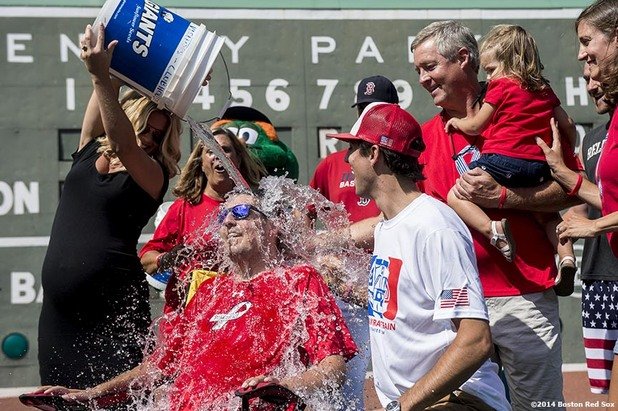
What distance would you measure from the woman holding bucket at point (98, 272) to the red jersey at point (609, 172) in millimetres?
1690

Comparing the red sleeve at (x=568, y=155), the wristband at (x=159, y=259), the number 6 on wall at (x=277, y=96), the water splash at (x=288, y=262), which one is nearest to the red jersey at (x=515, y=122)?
the red sleeve at (x=568, y=155)

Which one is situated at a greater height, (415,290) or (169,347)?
(415,290)

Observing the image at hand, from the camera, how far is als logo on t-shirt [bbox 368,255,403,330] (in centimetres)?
365

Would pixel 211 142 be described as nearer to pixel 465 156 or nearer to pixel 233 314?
pixel 233 314

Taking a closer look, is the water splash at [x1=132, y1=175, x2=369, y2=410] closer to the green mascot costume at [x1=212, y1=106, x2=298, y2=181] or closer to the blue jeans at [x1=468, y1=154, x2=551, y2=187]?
the blue jeans at [x1=468, y1=154, x2=551, y2=187]

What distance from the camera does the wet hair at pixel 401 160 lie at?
374 centimetres

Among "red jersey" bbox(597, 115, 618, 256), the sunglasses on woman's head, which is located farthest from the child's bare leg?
the sunglasses on woman's head

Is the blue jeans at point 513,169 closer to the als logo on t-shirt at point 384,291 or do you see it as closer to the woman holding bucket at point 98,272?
the als logo on t-shirt at point 384,291

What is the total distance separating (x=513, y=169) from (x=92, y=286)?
1.77 meters

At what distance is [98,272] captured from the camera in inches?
170

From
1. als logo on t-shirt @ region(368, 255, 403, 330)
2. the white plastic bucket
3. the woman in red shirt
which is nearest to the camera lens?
als logo on t-shirt @ region(368, 255, 403, 330)

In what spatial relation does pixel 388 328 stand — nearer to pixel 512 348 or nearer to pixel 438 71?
pixel 512 348

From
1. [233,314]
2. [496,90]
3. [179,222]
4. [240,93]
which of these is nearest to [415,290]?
[233,314]

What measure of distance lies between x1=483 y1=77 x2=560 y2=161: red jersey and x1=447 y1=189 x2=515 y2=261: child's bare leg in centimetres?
24
